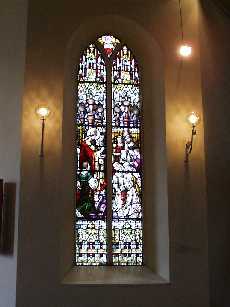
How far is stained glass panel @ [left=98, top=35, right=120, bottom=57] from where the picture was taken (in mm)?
6675

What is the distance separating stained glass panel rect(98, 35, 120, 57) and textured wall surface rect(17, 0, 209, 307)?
51 cm

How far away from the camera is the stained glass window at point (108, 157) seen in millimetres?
6031
